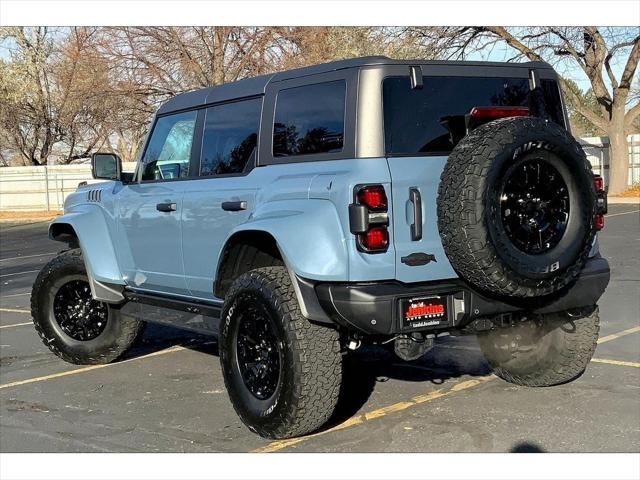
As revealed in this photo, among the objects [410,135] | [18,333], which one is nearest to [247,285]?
[410,135]

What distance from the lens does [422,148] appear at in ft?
15.4

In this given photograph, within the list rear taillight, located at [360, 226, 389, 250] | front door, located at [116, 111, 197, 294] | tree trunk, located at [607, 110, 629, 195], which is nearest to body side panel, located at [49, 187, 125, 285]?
front door, located at [116, 111, 197, 294]

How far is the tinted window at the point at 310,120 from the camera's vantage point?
15.8ft

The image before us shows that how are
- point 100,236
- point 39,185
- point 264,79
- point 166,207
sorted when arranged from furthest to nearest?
point 39,185 → point 100,236 → point 166,207 → point 264,79

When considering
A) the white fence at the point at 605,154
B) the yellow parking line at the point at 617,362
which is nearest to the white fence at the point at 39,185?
the white fence at the point at 605,154

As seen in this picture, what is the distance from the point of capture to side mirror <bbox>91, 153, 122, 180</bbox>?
6617 millimetres

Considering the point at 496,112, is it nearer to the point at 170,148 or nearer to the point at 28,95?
the point at 170,148

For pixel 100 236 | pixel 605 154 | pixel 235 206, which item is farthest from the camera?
pixel 605 154

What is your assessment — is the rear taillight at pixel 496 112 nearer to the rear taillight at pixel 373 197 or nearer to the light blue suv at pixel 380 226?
the light blue suv at pixel 380 226

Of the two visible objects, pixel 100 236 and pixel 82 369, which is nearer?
pixel 100 236

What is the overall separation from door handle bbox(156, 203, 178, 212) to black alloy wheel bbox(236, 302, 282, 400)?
4.03 feet

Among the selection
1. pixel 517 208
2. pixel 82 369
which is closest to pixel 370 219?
pixel 517 208

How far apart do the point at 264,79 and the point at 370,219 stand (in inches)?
61.1

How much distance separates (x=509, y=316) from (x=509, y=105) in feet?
4.28
